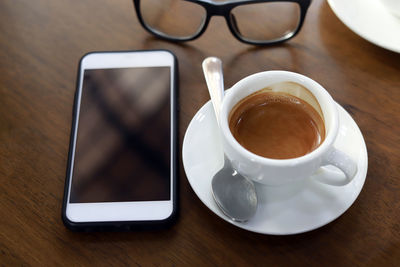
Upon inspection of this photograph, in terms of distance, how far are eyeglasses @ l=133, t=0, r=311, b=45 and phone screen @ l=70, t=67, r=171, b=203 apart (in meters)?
0.11

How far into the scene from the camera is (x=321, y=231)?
561mm

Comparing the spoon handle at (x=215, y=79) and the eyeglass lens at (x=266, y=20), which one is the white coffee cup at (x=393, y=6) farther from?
the spoon handle at (x=215, y=79)

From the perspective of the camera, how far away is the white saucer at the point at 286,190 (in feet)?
1.74

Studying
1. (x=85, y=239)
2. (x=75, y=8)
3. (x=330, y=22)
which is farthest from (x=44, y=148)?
(x=330, y=22)

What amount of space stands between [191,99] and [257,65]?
13 cm

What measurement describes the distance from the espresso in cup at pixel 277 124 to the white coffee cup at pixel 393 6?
0.29m

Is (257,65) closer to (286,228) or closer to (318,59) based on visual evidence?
(318,59)

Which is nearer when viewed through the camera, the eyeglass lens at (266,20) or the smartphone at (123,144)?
the smartphone at (123,144)

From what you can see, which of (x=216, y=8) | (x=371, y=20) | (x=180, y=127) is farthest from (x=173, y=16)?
(x=371, y=20)

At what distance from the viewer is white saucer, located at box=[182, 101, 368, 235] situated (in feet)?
1.74

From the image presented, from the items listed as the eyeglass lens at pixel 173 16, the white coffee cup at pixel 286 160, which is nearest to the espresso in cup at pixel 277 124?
the white coffee cup at pixel 286 160

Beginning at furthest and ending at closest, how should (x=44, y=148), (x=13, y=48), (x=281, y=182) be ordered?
(x=13, y=48), (x=44, y=148), (x=281, y=182)

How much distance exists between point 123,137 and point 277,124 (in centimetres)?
23

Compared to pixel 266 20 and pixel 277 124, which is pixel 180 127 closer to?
pixel 277 124
